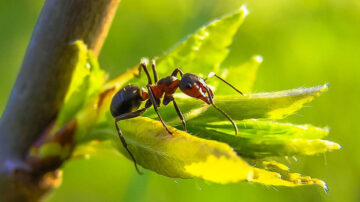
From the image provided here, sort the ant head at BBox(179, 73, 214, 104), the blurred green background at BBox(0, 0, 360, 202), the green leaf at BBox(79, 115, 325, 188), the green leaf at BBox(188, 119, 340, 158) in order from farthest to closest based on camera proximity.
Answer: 1. the blurred green background at BBox(0, 0, 360, 202)
2. the ant head at BBox(179, 73, 214, 104)
3. the green leaf at BBox(188, 119, 340, 158)
4. the green leaf at BBox(79, 115, 325, 188)

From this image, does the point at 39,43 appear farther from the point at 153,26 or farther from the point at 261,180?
the point at 153,26

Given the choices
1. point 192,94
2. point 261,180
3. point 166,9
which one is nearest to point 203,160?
point 261,180

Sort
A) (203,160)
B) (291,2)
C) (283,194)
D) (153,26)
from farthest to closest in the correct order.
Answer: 1. (291,2)
2. (153,26)
3. (283,194)
4. (203,160)

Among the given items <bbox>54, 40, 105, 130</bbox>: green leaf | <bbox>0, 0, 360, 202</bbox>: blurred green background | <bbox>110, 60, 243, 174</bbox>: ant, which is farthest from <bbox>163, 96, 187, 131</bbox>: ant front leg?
<bbox>0, 0, 360, 202</bbox>: blurred green background

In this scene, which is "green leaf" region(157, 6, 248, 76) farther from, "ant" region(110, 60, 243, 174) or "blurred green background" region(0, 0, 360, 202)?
"blurred green background" region(0, 0, 360, 202)

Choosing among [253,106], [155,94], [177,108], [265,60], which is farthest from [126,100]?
[265,60]

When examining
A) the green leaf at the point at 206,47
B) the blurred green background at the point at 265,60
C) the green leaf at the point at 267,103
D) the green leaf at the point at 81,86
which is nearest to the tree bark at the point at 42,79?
the green leaf at the point at 81,86

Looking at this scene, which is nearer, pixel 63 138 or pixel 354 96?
pixel 63 138
